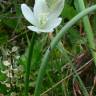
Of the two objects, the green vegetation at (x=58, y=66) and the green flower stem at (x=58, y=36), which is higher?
the green flower stem at (x=58, y=36)

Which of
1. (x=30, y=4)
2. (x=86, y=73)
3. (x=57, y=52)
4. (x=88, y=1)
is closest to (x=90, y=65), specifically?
(x=86, y=73)

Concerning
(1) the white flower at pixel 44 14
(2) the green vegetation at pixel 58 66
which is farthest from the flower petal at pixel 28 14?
(2) the green vegetation at pixel 58 66

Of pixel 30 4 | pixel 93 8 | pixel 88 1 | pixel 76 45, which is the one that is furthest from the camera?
pixel 30 4

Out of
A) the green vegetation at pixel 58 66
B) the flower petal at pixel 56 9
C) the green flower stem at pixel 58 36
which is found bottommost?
the green vegetation at pixel 58 66

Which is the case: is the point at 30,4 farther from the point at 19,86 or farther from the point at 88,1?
the point at 19,86

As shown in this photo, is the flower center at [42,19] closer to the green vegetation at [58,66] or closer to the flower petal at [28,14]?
the flower petal at [28,14]

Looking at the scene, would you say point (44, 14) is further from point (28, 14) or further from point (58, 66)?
point (58, 66)

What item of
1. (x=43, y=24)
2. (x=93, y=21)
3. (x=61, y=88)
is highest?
(x=43, y=24)

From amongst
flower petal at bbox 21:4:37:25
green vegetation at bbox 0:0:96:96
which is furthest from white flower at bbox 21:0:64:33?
green vegetation at bbox 0:0:96:96

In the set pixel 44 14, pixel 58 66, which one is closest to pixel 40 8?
pixel 44 14
